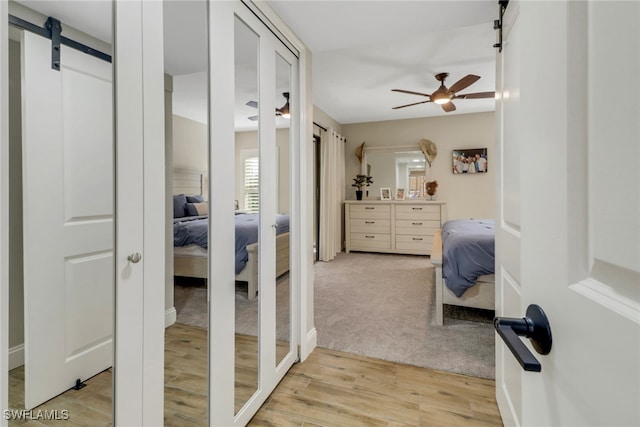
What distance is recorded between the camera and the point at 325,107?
496 cm

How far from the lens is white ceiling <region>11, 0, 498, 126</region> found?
1062mm

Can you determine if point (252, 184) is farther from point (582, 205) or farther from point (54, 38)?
point (582, 205)

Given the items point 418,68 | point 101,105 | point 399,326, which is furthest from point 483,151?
point 101,105

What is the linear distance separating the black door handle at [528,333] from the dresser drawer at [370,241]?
519cm

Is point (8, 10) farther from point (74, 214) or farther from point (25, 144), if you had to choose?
point (74, 214)

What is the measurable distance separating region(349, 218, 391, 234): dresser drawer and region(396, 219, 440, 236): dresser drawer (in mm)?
215

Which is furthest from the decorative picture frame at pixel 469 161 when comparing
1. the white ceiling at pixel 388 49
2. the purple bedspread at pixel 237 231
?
the purple bedspread at pixel 237 231

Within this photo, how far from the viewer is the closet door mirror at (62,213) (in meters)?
0.68

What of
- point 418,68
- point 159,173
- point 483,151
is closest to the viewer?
point 159,173

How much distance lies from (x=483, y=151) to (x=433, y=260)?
3.62 meters

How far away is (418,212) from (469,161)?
50.2 inches

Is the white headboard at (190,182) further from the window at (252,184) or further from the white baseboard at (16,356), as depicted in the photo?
the white baseboard at (16,356)

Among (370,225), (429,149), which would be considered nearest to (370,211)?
(370,225)

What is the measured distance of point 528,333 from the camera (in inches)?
18.8
